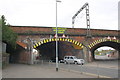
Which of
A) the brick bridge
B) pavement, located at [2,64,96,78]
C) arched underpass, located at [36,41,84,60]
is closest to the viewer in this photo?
pavement, located at [2,64,96,78]

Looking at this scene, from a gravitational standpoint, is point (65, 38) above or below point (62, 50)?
above

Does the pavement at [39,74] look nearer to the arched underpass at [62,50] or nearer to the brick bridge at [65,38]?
the brick bridge at [65,38]

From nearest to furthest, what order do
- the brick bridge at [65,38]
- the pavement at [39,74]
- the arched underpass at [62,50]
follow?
the pavement at [39,74]
the brick bridge at [65,38]
the arched underpass at [62,50]

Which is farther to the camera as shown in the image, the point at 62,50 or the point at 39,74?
the point at 62,50

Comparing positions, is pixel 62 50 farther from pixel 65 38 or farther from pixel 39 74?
pixel 39 74

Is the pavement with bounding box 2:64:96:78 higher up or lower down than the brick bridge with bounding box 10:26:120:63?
lower down

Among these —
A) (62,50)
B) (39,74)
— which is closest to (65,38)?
(62,50)

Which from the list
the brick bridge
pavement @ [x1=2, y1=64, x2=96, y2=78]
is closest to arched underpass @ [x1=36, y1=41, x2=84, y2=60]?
the brick bridge

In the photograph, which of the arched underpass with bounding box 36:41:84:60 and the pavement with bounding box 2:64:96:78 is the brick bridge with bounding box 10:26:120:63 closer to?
the arched underpass with bounding box 36:41:84:60

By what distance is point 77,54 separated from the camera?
36625 millimetres

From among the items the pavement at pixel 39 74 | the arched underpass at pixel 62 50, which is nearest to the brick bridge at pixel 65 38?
the arched underpass at pixel 62 50

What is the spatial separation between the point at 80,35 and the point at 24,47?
39.4ft

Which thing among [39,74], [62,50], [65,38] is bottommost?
[39,74]

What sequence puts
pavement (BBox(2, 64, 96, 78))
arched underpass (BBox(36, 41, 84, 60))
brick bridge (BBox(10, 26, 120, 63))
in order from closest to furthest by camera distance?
pavement (BBox(2, 64, 96, 78)) → brick bridge (BBox(10, 26, 120, 63)) → arched underpass (BBox(36, 41, 84, 60))
